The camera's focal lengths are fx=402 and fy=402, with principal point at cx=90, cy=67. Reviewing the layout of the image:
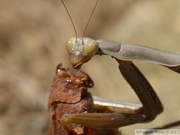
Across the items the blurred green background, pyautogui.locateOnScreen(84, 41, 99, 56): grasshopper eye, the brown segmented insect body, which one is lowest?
the blurred green background

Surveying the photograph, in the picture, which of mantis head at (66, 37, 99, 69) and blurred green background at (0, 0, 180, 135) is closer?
mantis head at (66, 37, 99, 69)

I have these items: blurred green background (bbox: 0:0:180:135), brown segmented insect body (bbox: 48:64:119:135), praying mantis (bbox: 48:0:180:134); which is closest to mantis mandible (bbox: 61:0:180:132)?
praying mantis (bbox: 48:0:180:134)

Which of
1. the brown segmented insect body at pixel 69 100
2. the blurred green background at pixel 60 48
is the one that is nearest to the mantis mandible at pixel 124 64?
the brown segmented insect body at pixel 69 100

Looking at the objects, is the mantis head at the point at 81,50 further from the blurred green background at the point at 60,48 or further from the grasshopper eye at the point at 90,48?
the blurred green background at the point at 60,48

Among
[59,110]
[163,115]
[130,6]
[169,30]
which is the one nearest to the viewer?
[59,110]

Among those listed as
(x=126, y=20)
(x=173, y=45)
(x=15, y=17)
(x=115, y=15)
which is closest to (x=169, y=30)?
(x=173, y=45)

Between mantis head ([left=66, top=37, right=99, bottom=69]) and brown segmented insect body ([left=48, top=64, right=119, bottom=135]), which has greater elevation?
mantis head ([left=66, top=37, right=99, bottom=69])

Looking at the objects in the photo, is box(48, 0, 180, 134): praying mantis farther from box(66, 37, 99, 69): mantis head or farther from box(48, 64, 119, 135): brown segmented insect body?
box(48, 64, 119, 135): brown segmented insect body

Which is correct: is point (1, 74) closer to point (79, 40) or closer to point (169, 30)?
point (169, 30)
